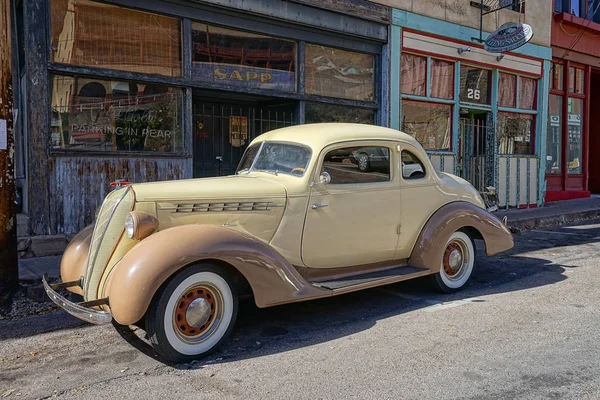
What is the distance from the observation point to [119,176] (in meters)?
8.00

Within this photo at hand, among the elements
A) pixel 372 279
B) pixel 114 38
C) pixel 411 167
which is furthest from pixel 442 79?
pixel 372 279

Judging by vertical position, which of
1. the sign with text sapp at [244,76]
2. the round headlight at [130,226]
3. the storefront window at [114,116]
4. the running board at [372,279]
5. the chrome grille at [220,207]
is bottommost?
the running board at [372,279]

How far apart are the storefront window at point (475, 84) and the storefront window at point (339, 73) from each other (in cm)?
285

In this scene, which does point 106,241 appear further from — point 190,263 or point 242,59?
point 242,59

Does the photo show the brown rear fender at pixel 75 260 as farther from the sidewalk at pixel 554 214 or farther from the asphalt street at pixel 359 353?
the sidewalk at pixel 554 214

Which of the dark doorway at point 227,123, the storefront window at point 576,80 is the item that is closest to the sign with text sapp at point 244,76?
the dark doorway at point 227,123

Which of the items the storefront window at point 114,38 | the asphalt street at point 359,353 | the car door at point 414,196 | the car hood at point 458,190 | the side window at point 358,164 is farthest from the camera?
the storefront window at point 114,38

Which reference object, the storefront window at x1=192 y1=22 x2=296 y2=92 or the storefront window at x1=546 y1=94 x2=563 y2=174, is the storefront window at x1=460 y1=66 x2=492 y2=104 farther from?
the storefront window at x1=192 y1=22 x2=296 y2=92

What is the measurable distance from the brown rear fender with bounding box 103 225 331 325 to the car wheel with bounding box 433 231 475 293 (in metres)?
1.85

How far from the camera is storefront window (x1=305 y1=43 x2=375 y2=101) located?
10.4 meters

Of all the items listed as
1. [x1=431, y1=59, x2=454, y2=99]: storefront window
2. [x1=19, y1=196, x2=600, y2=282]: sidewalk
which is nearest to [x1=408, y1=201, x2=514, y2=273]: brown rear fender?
[x1=19, y1=196, x2=600, y2=282]: sidewalk

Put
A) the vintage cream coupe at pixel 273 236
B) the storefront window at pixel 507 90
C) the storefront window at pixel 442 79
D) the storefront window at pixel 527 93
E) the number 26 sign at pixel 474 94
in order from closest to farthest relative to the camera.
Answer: the vintage cream coupe at pixel 273 236, the storefront window at pixel 442 79, the number 26 sign at pixel 474 94, the storefront window at pixel 507 90, the storefront window at pixel 527 93

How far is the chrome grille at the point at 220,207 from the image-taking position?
169 inches

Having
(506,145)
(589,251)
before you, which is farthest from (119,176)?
(506,145)
